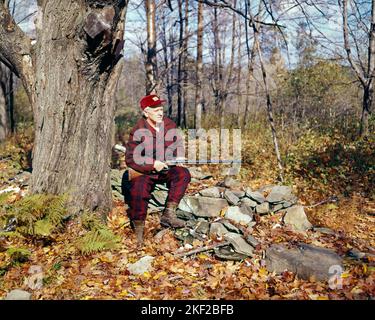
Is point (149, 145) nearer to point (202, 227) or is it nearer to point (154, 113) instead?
point (154, 113)

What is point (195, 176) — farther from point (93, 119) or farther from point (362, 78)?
point (362, 78)

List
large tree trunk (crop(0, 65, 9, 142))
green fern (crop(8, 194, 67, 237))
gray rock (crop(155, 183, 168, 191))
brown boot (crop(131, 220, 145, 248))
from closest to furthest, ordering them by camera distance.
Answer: green fern (crop(8, 194, 67, 237)) < brown boot (crop(131, 220, 145, 248)) < gray rock (crop(155, 183, 168, 191)) < large tree trunk (crop(0, 65, 9, 142))

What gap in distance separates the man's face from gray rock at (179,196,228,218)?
1.35 meters

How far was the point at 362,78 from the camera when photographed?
10.2 metres

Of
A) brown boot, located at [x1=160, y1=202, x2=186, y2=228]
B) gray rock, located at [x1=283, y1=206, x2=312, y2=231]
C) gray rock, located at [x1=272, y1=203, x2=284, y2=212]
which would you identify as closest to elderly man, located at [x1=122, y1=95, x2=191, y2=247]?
brown boot, located at [x1=160, y1=202, x2=186, y2=228]

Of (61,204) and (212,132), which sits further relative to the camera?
(212,132)

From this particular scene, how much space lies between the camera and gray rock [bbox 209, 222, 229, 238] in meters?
4.64

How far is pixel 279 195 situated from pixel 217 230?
1382mm

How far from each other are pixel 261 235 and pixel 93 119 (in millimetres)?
2939

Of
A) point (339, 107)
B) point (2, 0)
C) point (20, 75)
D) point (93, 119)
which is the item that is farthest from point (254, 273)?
point (339, 107)

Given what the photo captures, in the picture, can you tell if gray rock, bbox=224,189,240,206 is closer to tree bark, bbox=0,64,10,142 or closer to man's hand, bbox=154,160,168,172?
man's hand, bbox=154,160,168,172

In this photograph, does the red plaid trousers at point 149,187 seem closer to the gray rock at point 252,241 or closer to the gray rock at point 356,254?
the gray rock at point 252,241

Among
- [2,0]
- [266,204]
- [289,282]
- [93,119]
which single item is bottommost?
[289,282]

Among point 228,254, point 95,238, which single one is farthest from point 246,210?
point 95,238
